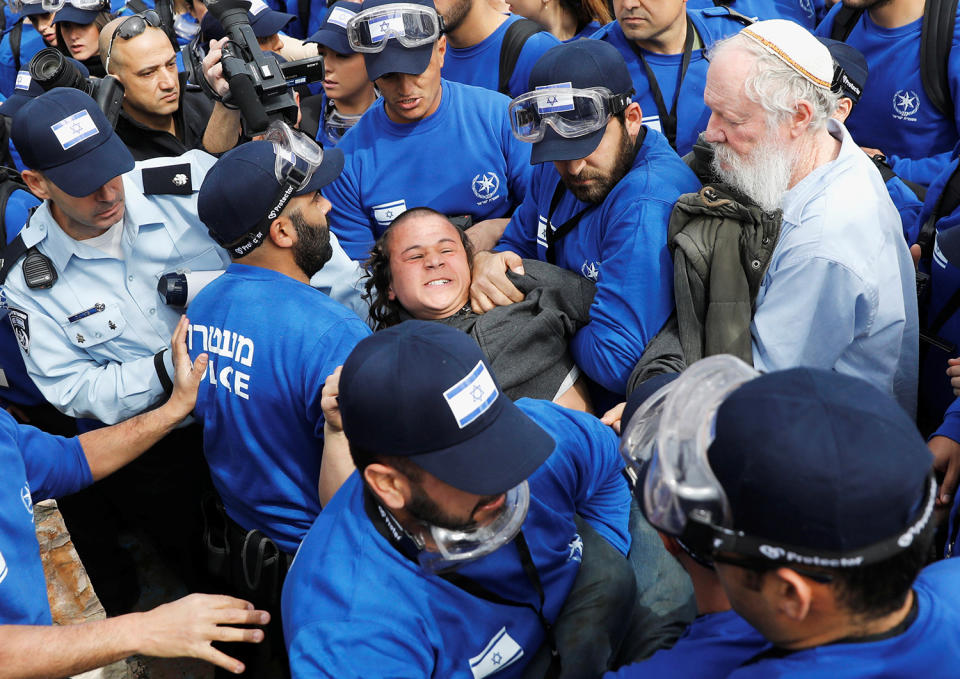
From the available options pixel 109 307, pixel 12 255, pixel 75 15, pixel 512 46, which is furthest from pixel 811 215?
pixel 75 15

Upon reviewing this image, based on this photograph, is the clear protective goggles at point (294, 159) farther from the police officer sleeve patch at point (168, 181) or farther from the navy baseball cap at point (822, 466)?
the navy baseball cap at point (822, 466)

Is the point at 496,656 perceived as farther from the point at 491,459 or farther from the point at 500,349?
the point at 500,349

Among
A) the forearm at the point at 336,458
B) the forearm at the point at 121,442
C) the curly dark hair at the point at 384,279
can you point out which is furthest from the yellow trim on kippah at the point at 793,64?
the forearm at the point at 121,442

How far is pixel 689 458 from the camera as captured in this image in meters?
1.65

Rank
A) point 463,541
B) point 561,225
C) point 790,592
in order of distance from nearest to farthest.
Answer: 1. point 790,592
2. point 463,541
3. point 561,225

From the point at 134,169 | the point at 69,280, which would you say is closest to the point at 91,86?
the point at 134,169

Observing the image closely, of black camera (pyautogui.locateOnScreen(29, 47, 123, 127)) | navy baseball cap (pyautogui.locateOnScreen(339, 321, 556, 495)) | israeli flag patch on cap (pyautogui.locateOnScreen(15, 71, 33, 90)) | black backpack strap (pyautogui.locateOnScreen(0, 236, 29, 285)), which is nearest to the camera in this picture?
navy baseball cap (pyautogui.locateOnScreen(339, 321, 556, 495))

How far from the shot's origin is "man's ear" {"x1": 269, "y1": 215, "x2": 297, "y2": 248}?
10.2 ft

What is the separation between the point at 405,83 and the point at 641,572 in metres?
2.48

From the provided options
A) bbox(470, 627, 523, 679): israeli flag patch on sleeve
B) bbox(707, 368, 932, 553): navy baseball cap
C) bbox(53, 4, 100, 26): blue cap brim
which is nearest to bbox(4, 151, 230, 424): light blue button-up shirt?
bbox(470, 627, 523, 679): israeli flag patch on sleeve

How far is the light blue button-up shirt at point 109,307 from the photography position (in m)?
3.51

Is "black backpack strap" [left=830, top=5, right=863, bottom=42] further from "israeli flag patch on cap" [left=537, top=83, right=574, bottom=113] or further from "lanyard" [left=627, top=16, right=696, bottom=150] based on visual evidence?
"israeli flag patch on cap" [left=537, top=83, right=574, bottom=113]

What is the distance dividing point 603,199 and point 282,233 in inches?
46.8

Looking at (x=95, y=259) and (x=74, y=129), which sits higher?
(x=74, y=129)
